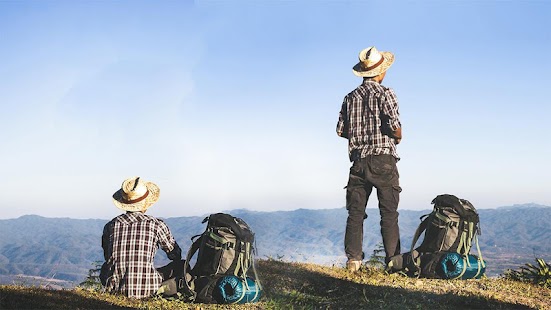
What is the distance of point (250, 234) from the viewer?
810 cm

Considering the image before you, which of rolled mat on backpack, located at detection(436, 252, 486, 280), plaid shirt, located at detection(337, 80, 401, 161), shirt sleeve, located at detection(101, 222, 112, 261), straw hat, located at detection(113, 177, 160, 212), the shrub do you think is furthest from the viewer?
the shrub

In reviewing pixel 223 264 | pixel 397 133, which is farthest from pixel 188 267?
pixel 397 133

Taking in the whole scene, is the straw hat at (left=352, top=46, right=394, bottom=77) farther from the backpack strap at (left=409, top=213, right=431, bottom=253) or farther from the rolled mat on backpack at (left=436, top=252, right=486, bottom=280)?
the rolled mat on backpack at (left=436, top=252, right=486, bottom=280)

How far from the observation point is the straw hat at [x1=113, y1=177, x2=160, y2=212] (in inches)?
331

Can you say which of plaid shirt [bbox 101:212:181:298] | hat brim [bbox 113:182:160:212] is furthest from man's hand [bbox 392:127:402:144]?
plaid shirt [bbox 101:212:181:298]

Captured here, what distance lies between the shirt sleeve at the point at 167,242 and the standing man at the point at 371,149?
3.35 metres

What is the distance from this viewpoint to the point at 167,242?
27.3 feet

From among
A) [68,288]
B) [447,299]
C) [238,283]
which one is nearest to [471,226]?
[447,299]

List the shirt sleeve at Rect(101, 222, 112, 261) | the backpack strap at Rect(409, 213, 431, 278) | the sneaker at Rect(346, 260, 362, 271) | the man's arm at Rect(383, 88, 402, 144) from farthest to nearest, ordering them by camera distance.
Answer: the sneaker at Rect(346, 260, 362, 271) < the man's arm at Rect(383, 88, 402, 144) < the backpack strap at Rect(409, 213, 431, 278) < the shirt sleeve at Rect(101, 222, 112, 261)

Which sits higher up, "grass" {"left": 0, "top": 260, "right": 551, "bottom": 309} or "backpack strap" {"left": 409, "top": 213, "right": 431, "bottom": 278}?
"backpack strap" {"left": 409, "top": 213, "right": 431, "bottom": 278}

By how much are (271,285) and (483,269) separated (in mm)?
3859

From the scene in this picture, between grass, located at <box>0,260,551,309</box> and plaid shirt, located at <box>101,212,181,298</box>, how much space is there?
0.23m

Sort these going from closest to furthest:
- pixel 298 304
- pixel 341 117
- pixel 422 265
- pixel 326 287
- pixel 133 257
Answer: pixel 298 304
pixel 133 257
pixel 326 287
pixel 422 265
pixel 341 117

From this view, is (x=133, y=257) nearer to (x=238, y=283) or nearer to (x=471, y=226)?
(x=238, y=283)
